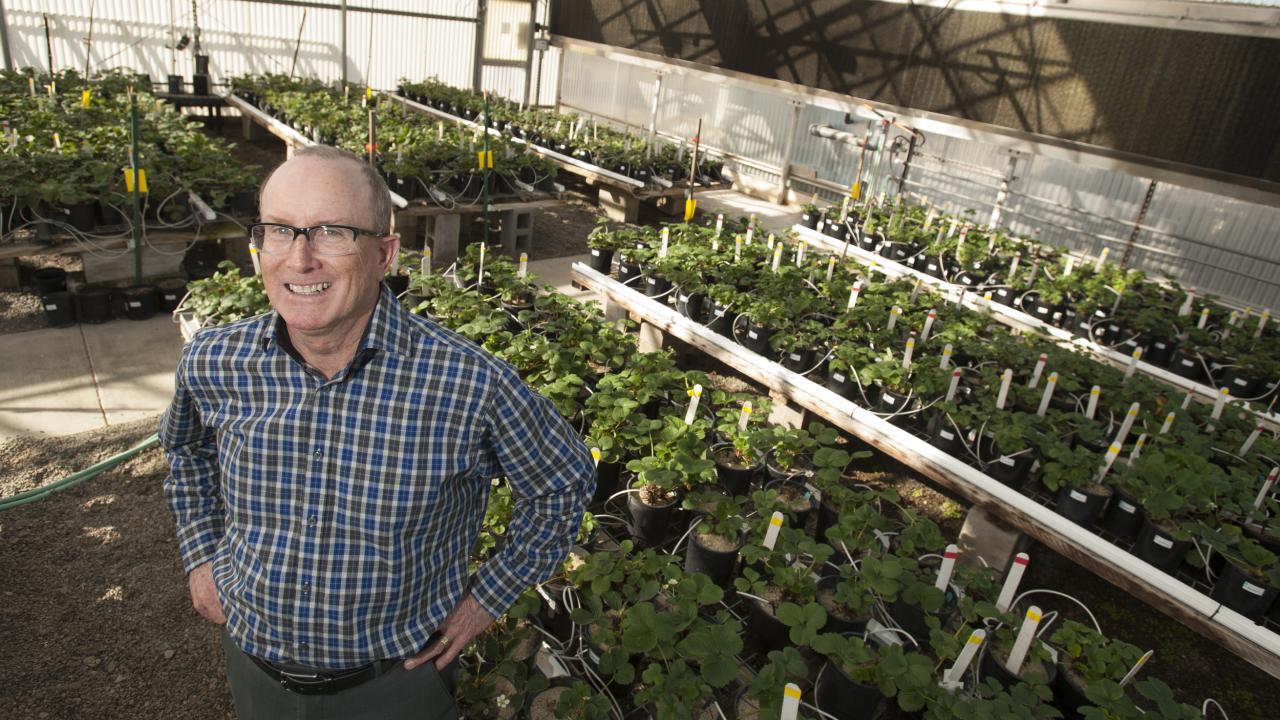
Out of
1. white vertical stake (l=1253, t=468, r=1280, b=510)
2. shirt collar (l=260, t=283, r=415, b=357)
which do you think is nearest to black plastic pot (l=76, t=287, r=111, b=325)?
shirt collar (l=260, t=283, r=415, b=357)

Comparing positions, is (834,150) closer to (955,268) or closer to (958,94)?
(958,94)

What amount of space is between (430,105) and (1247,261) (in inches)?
411

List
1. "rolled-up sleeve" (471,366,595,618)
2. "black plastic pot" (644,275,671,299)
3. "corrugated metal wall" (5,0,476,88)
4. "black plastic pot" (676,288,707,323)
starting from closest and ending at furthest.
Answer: "rolled-up sleeve" (471,366,595,618)
"black plastic pot" (676,288,707,323)
"black plastic pot" (644,275,671,299)
"corrugated metal wall" (5,0,476,88)

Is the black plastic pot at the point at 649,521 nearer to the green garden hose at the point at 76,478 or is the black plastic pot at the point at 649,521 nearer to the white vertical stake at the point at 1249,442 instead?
the green garden hose at the point at 76,478

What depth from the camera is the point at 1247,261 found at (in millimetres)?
7348

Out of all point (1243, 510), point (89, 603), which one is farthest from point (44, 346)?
point (1243, 510)

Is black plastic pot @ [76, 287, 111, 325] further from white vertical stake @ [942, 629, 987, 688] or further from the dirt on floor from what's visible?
white vertical stake @ [942, 629, 987, 688]

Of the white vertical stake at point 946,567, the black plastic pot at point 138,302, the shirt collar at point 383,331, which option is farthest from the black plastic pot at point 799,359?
the black plastic pot at point 138,302

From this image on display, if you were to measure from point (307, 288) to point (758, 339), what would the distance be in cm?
340

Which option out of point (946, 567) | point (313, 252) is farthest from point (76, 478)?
point (946, 567)

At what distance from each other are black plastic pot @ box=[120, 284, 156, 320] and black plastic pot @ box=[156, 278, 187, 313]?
0.18 ft

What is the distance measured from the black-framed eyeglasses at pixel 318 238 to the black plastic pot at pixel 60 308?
4.50 meters

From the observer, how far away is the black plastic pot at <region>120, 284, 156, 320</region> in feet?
16.0

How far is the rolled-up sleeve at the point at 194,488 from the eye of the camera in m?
1.54
